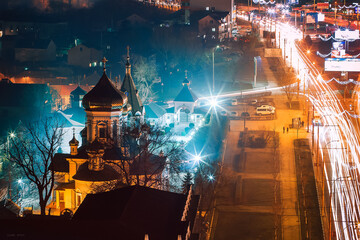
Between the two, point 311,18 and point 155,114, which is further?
point 311,18

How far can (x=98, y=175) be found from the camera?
78.4 feet

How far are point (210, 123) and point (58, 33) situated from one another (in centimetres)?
3146

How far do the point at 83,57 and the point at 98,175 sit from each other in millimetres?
32726

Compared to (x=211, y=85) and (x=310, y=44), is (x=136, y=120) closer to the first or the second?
(x=211, y=85)

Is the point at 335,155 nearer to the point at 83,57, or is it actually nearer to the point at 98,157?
the point at 98,157

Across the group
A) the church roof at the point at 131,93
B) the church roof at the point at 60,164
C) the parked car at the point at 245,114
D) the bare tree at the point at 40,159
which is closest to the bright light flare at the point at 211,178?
the church roof at the point at 131,93

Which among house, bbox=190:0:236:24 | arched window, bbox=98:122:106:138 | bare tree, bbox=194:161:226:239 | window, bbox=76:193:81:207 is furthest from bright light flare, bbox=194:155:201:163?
house, bbox=190:0:236:24

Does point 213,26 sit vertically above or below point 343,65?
above

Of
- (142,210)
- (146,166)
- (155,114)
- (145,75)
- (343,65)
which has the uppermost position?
(343,65)

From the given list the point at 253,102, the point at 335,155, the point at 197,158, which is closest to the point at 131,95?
the point at 197,158

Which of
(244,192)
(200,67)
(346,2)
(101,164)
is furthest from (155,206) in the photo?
(346,2)

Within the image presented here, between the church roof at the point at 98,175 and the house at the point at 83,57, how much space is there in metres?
31.6

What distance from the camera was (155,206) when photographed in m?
17.3

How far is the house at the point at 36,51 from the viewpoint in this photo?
5722 cm
